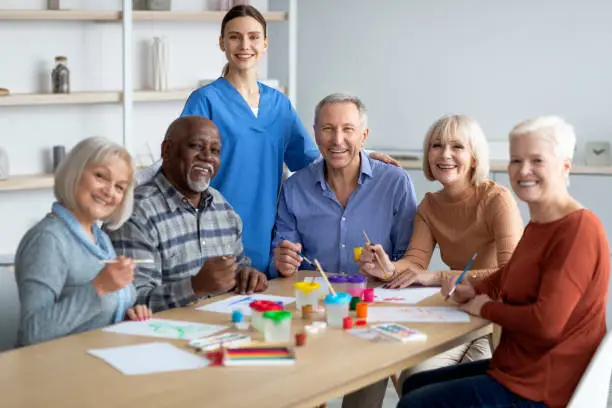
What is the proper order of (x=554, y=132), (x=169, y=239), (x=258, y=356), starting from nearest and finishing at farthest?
(x=258, y=356) < (x=554, y=132) < (x=169, y=239)

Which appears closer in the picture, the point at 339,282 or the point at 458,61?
the point at 339,282

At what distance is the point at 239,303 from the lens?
2.76 metres

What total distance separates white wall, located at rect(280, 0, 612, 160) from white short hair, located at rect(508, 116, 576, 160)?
3434 mm

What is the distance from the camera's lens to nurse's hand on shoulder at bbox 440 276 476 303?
109 inches

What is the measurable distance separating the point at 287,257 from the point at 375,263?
290mm

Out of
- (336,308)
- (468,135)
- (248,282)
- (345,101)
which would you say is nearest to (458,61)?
(345,101)

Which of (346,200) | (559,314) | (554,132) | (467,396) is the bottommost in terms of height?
(467,396)

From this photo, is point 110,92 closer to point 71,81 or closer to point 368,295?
point 71,81

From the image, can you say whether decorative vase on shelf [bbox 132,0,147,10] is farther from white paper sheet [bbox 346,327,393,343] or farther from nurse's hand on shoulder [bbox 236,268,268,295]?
Answer: white paper sheet [bbox 346,327,393,343]

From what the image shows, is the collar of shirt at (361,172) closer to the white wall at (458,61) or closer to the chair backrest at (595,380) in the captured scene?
the chair backrest at (595,380)

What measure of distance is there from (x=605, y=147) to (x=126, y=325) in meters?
3.81

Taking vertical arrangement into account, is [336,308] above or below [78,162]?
below

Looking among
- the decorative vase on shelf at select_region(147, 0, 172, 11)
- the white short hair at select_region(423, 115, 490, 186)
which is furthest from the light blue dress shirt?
the decorative vase on shelf at select_region(147, 0, 172, 11)

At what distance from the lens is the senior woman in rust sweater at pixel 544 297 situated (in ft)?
7.68
